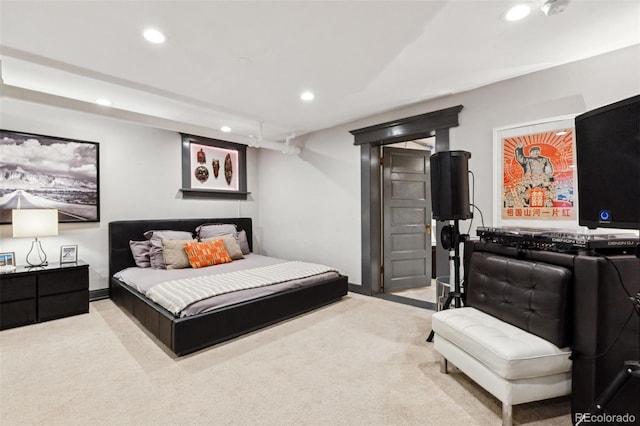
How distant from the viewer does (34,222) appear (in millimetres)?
3021

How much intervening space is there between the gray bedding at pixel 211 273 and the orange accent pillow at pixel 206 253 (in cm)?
9

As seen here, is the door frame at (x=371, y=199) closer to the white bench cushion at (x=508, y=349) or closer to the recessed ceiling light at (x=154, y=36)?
the white bench cushion at (x=508, y=349)

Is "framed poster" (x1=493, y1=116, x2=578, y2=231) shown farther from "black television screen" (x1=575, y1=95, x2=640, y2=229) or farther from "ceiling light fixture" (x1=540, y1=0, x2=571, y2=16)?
"black television screen" (x1=575, y1=95, x2=640, y2=229)

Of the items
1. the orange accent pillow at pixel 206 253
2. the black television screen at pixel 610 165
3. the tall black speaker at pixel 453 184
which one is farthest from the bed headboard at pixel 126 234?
the black television screen at pixel 610 165

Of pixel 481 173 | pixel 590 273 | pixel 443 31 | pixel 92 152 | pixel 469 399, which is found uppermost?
pixel 443 31

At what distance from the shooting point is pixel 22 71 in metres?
2.56

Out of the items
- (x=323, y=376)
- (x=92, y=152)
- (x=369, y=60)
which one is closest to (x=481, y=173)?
(x=369, y=60)

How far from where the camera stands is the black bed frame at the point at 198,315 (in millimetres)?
2352

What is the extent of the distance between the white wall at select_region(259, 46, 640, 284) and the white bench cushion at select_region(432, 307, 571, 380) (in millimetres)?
1483

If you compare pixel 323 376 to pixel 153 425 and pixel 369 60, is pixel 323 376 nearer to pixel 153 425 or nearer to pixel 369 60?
pixel 153 425

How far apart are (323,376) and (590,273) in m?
1.70

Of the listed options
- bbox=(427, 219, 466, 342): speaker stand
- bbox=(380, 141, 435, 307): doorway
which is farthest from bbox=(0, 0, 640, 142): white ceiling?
bbox=(427, 219, 466, 342): speaker stand

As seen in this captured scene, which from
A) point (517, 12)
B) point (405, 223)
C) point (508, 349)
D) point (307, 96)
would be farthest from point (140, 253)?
point (517, 12)

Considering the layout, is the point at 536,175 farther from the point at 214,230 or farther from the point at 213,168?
the point at 213,168
